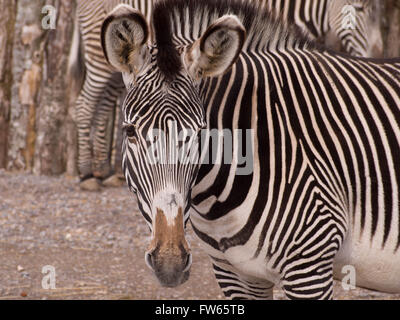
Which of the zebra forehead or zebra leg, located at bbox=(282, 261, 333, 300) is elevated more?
the zebra forehead

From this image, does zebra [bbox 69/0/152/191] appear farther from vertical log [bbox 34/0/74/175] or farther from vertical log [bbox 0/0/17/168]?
vertical log [bbox 0/0/17/168]

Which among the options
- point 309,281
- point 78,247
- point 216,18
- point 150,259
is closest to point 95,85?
point 78,247

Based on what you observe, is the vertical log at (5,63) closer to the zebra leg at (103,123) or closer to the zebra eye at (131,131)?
the zebra leg at (103,123)

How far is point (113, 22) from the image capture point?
9.74 ft

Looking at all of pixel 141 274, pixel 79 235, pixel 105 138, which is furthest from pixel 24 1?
pixel 141 274

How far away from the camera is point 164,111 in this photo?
112 inches

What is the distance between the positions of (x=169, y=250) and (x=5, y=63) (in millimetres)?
9406

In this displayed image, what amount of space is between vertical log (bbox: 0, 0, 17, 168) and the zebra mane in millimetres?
8620

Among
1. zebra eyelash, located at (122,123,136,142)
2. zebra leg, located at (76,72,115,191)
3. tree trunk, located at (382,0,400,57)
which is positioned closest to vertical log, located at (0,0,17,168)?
zebra leg, located at (76,72,115,191)

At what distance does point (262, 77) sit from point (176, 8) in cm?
56

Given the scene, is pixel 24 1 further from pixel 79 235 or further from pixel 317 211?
pixel 317 211

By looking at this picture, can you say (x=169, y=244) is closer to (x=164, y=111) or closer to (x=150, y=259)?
(x=150, y=259)

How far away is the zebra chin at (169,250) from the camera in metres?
2.71

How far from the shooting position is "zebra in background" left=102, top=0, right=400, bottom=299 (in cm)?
288
